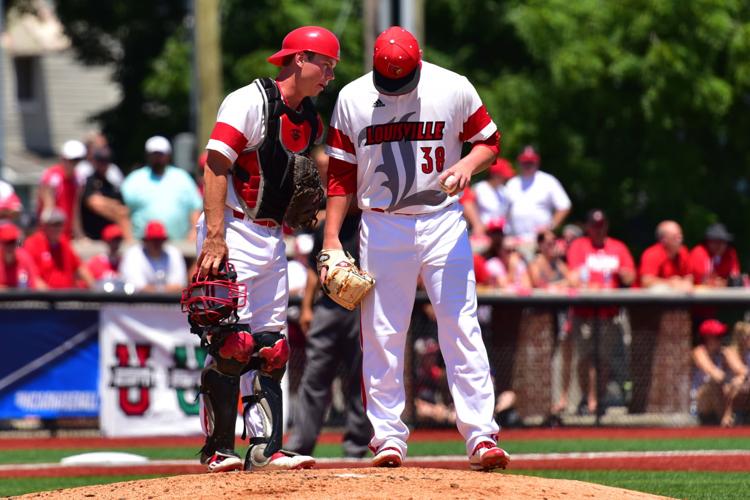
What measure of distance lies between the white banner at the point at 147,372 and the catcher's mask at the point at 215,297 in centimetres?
563

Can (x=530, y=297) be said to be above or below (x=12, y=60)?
below

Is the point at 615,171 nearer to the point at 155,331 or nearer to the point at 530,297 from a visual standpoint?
the point at 530,297

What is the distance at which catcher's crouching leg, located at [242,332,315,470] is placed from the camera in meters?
7.73

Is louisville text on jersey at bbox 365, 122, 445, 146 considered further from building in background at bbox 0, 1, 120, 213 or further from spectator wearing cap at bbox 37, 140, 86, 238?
building in background at bbox 0, 1, 120, 213

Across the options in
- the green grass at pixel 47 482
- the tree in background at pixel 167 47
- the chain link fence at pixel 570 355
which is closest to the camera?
the green grass at pixel 47 482

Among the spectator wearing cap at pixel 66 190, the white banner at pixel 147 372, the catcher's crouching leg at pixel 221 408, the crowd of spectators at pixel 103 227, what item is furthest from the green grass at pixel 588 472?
the spectator wearing cap at pixel 66 190

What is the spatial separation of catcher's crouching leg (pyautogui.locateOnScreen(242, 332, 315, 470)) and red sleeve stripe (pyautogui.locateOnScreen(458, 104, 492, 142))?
1.47 m

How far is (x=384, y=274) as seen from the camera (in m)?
7.72

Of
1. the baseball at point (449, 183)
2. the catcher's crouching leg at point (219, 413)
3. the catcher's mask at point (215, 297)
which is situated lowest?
the catcher's crouching leg at point (219, 413)

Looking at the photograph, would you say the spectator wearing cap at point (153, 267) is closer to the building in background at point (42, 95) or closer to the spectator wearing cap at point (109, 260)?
the spectator wearing cap at point (109, 260)

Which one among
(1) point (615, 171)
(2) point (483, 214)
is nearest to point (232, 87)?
(1) point (615, 171)

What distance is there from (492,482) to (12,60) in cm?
4090

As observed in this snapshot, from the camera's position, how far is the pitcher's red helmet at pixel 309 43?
7867 millimetres

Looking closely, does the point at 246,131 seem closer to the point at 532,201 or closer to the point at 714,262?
the point at 532,201
